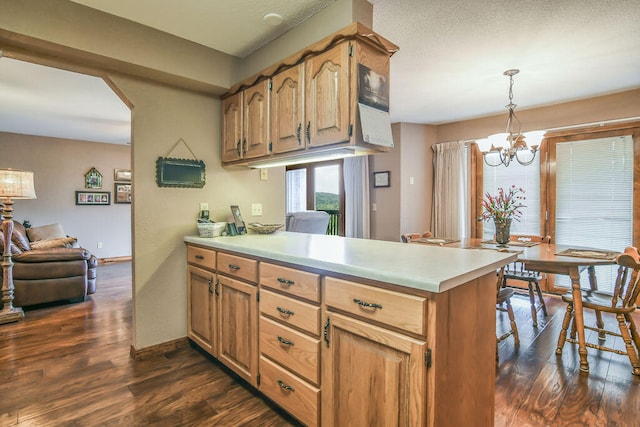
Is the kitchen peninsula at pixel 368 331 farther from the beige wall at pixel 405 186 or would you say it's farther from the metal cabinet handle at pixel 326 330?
the beige wall at pixel 405 186

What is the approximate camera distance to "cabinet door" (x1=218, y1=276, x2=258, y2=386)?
6.31ft

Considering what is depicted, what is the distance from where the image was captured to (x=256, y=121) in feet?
8.07

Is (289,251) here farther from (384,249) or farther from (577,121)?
(577,121)

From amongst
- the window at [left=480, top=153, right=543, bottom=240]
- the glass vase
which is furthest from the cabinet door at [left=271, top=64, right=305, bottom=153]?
the window at [left=480, top=153, right=543, bottom=240]

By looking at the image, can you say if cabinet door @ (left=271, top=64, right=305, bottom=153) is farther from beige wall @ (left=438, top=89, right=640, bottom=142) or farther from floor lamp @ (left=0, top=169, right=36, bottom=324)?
beige wall @ (left=438, top=89, right=640, bottom=142)

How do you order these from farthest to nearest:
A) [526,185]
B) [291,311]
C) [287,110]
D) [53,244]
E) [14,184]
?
[526,185] < [53,244] < [14,184] < [287,110] < [291,311]

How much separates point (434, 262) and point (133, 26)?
2.43 metres

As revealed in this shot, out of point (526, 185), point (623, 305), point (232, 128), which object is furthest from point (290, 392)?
point (526, 185)

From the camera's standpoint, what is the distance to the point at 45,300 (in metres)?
3.74

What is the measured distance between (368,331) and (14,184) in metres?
3.98

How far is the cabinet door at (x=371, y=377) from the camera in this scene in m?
1.17

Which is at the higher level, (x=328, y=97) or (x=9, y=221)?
(x=328, y=97)

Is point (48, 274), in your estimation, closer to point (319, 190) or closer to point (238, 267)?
point (238, 267)

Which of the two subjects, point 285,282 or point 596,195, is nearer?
point 285,282
